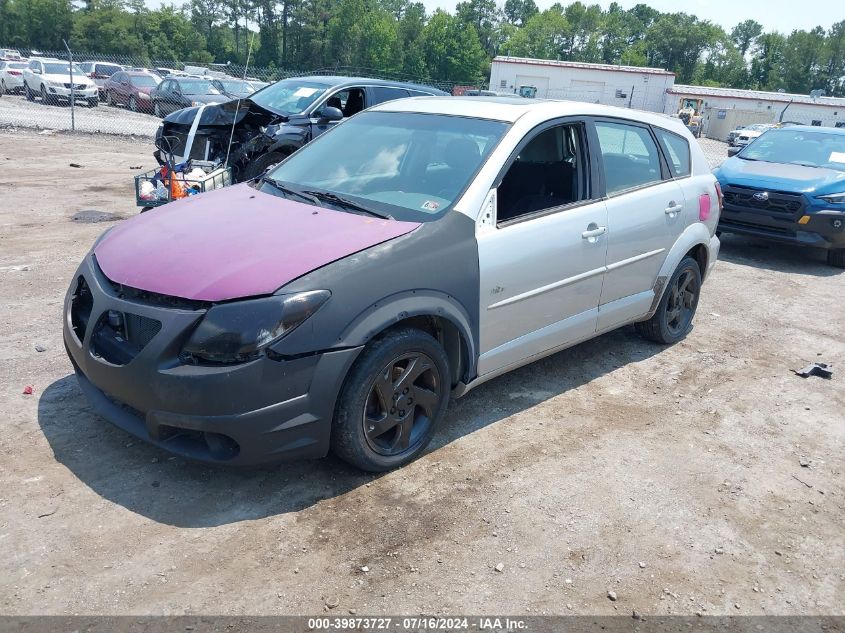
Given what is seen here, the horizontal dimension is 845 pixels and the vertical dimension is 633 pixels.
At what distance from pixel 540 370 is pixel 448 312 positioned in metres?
1.72

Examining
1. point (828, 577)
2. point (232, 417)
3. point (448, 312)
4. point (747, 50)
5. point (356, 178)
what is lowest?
point (828, 577)

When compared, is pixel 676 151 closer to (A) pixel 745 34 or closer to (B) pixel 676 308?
(B) pixel 676 308

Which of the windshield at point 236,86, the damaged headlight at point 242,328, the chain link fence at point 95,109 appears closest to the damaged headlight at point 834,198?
the damaged headlight at point 242,328

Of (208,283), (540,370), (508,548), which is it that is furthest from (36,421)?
(540,370)

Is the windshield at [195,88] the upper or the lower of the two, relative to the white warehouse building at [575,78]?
lower

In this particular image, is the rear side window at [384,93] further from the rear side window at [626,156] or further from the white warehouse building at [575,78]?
the white warehouse building at [575,78]

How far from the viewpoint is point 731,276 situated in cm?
826

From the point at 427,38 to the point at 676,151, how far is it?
104 m

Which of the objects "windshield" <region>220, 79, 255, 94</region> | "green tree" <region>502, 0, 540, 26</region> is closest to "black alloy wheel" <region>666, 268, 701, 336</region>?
"windshield" <region>220, 79, 255, 94</region>

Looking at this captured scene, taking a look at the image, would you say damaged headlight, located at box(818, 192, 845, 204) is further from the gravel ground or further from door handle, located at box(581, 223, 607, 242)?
the gravel ground

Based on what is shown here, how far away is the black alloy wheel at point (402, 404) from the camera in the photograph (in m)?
3.55

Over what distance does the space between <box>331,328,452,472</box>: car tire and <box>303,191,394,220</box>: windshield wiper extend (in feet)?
2.31

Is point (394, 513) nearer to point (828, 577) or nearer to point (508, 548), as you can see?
point (508, 548)

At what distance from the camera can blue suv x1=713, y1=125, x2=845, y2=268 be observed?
8.61 meters
